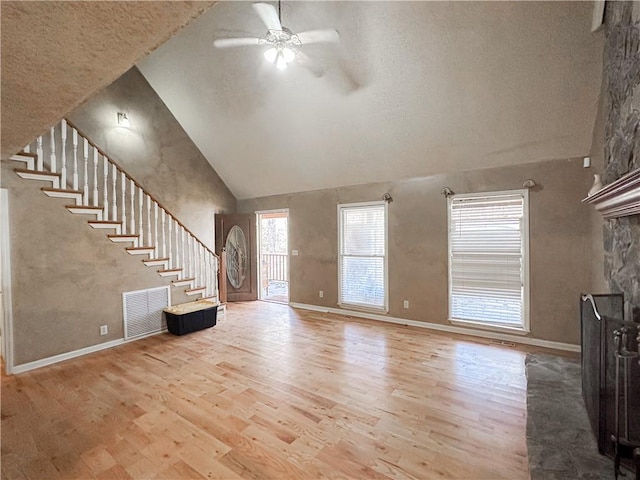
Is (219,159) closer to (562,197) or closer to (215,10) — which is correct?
(215,10)

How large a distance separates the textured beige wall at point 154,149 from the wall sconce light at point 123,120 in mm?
58

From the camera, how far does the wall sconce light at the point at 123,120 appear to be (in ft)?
16.1

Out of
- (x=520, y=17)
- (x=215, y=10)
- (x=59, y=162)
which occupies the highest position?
(x=215, y=10)

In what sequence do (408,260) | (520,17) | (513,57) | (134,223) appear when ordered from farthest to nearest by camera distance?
(408,260)
(134,223)
(513,57)
(520,17)

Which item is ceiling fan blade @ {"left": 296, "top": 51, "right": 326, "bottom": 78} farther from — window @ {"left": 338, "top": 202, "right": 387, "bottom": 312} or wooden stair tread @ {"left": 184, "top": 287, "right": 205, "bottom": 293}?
wooden stair tread @ {"left": 184, "top": 287, "right": 205, "bottom": 293}

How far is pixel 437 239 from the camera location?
444cm

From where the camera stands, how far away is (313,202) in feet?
18.8

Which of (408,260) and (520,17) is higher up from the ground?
(520,17)

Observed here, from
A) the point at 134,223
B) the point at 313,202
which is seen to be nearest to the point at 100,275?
the point at 134,223

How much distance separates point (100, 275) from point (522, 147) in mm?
5768

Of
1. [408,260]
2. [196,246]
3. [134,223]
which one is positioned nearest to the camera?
[134,223]

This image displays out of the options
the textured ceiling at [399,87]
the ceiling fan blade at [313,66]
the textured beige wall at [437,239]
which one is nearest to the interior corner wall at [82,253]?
the textured ceiling at [399,87]

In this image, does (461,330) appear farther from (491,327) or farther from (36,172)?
(36,172)

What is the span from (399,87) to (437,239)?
2.26 meters
